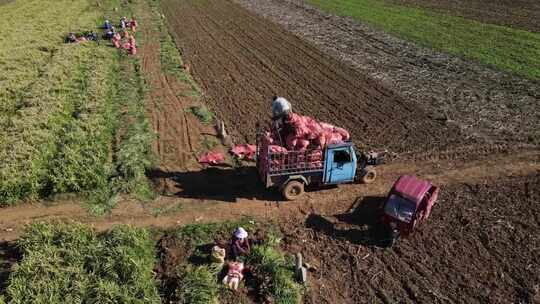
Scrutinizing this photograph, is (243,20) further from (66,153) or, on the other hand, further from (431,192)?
(431,192)

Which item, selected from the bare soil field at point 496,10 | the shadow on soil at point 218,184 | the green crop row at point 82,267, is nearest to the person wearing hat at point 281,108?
the shadow on soil at point 218,184

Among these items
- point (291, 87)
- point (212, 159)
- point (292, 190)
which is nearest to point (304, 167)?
point (292, 190)

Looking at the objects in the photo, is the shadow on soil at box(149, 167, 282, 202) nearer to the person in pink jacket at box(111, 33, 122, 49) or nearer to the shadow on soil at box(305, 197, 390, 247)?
the shadow on soil at box(305, 197, 390, 247)

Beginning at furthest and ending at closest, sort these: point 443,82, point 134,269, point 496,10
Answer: point 496,10 < point 443,82 < point 134,269

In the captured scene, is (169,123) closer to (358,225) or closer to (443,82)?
(358,225)

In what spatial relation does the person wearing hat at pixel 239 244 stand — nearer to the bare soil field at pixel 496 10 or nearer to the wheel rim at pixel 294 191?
the wheel rim at pixel 294 191

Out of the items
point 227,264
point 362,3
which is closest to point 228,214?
point 227,264
